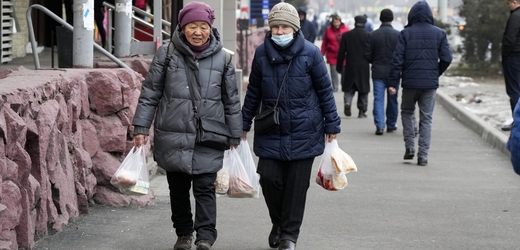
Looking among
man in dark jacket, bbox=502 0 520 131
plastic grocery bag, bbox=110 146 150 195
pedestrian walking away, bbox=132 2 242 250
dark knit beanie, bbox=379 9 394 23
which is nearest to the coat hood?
man in dark jacket, bbox=502 0 520 131

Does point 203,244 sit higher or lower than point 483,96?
higher

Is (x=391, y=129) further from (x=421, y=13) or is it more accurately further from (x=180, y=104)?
(x=180, y=104)

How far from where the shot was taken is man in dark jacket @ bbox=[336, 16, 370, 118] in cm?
1750

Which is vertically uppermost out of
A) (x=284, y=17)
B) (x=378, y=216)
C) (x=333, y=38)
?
(x=284, y=17)

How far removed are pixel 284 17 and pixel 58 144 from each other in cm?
175

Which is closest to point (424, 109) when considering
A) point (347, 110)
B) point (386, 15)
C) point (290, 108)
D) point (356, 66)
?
point (386, 15)

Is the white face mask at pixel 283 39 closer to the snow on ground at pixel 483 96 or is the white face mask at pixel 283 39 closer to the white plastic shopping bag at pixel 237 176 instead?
the white plastic shopping bag at pixel 237 176

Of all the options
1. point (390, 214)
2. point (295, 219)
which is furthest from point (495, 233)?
point (295, 219)

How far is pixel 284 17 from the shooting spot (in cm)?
690

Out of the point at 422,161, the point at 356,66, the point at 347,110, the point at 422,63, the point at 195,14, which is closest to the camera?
the point at 195,14

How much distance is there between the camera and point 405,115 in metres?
12.2

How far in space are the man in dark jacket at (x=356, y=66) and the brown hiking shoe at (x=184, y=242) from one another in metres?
10.7

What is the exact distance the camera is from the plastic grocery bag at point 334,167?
7148 mm

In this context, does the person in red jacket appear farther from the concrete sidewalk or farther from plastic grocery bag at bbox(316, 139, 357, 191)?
plastic grocery bag at bbox(316, 139, 357, 191)
